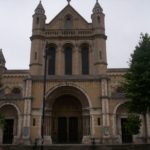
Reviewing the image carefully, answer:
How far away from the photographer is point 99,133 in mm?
37656

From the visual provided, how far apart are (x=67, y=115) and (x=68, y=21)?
1502 centimetres

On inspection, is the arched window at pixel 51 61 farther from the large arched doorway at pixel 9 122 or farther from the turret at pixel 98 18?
the large arched doorway at pixel 9 122

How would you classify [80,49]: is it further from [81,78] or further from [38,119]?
[38,119]

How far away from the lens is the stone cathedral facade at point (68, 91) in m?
38.1

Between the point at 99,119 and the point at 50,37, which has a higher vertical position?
the point at 50,37

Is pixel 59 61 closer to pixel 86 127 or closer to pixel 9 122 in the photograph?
pixel 86 127

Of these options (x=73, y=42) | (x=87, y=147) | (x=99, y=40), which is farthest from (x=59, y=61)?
(x=87, y=147)

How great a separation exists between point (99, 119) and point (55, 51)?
12907 millimetres

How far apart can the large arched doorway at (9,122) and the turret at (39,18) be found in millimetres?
12806

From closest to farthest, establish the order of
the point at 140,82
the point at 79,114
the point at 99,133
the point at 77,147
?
the point at 140,82 < the point at 77,147 < the point at 99,133 < the point at 79,114

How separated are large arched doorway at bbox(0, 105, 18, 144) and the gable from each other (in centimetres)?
1390

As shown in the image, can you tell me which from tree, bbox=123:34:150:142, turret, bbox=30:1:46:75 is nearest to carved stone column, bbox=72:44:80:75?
turret, bbox=30:1:46:75

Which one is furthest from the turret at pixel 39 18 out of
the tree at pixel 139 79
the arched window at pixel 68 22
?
the tree at pixel 139 79

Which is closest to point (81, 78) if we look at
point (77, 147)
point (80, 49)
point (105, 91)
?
point (105, 91)
